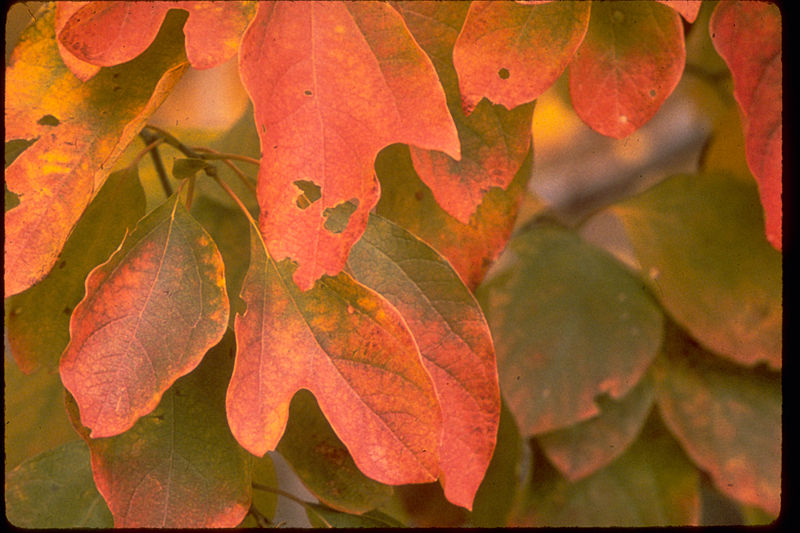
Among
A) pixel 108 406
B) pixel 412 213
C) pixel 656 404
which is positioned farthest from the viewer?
pixel 656 404

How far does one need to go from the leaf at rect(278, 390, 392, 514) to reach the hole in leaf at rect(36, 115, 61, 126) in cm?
18

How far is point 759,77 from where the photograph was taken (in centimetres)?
38

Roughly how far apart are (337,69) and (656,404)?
35cm

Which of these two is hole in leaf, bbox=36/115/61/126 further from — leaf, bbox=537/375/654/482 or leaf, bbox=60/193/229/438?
leaf, bbox=537/375/654/482

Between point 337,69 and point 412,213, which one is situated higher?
point 337,69

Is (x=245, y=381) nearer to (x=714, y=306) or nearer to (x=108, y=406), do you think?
(x=108, y=406)

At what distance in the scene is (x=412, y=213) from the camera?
41 centimetres

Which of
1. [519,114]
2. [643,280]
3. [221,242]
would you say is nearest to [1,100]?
[221,242]

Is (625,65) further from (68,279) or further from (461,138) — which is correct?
(68,279)

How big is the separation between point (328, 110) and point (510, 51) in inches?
3.9

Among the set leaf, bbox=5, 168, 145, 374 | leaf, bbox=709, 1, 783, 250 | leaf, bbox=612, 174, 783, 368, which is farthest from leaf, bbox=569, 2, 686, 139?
leaf, bbox=5, 168, 145, 374

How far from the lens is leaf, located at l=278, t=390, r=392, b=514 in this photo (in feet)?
1.29

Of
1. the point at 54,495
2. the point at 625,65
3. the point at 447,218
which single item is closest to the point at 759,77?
the point at 625,65

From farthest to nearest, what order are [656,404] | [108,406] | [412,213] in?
1. [656,404]
2. [412,213]
3. [108,406]
